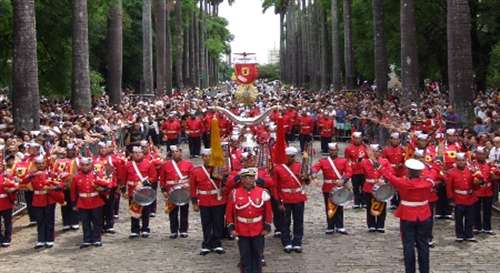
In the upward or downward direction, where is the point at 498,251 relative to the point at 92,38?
downward

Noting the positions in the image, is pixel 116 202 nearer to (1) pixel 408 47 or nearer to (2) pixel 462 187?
(2) pixel 462 187

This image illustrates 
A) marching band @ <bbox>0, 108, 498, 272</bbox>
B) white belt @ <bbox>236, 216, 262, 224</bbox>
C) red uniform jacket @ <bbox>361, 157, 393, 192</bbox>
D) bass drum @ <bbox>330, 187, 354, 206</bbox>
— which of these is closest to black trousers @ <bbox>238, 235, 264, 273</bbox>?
white belt @ <bbox>236, 216, 262, 224</bbox>

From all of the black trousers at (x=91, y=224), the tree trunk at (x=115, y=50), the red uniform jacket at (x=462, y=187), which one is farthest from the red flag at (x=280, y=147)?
the tree trunk at (x=115, y=50)

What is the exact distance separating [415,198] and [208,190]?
3727mm

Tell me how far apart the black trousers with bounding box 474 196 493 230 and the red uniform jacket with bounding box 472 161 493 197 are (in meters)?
0.14

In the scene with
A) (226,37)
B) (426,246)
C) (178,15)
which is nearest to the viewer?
(426,246)

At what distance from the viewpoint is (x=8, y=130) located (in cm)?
1989

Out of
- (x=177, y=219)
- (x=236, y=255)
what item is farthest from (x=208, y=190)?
(x=177, y=219)

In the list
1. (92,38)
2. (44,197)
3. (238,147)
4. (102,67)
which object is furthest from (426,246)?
(102,67)

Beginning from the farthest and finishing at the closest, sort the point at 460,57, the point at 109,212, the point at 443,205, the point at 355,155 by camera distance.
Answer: the point at 460,57 < the point at 355,155 < the point at 443,205 < the point at 109,212

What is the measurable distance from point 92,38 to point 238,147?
21.2 meters

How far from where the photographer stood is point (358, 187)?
1609 cm

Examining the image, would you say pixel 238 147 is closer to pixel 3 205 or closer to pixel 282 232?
pixel 282 232

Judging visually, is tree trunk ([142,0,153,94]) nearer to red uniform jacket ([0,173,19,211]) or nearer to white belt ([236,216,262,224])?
red uniform jacket ([0,173,19,211])
